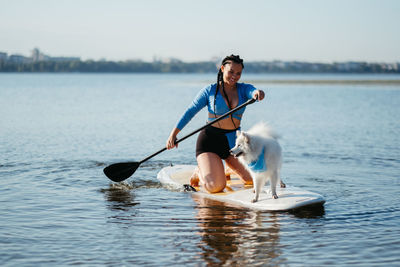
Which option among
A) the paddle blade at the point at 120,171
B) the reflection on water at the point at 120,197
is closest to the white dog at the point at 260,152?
the reflection on water at the point at 120,197

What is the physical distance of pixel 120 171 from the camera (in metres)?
8.56

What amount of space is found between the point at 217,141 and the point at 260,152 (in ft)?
4.27

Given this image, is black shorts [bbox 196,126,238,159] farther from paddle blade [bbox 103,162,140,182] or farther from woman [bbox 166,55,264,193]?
paddle blade [bbox 103,162,140,182]

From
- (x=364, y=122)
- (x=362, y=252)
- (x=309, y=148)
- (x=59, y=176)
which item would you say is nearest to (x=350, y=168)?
(x=309, y=148)

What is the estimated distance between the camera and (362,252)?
17.2ft

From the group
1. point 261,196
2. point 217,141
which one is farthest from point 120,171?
point 261,196

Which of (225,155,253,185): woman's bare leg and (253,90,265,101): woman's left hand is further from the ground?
(253,90,265,101): woman's left hand

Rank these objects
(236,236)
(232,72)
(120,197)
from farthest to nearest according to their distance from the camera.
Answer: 1. (120,197)
2. (232,72)
3. (236,236)

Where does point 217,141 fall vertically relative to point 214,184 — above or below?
above

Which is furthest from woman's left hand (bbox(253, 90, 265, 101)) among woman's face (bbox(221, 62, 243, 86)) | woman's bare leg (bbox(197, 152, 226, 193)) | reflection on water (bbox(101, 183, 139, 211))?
reflection on water (bbox(101, 183, 139, 211))

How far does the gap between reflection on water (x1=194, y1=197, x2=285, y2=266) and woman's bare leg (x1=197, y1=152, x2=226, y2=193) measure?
0.32 metres

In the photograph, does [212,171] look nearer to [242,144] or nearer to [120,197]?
[242,144]

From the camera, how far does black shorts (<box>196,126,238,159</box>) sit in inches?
285

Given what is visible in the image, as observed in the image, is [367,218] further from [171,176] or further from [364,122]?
[364,122]
